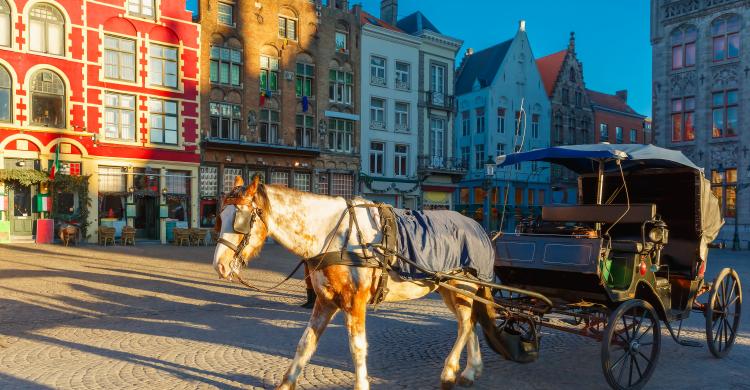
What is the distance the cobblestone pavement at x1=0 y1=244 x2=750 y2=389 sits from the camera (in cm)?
562

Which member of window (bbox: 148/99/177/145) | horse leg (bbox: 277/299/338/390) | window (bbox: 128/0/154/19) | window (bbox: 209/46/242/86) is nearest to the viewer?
horse leg (bbox: 277/299/338/390)

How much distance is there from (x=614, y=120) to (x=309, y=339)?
52.8m

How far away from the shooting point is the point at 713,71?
32562 mm

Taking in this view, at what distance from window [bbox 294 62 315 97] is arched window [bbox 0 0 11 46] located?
45.2 feet

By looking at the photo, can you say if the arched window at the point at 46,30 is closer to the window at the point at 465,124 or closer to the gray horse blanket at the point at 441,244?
the gray horse blanket at the point at 441,244

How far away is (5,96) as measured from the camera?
23.6 metres

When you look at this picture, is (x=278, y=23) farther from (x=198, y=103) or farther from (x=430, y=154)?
(x=430, y=154)

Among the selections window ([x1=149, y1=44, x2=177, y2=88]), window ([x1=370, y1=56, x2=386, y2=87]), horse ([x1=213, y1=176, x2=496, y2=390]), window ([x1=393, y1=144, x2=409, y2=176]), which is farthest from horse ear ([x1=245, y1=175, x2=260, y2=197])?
window ([x1=393, y1=144, x2=409, y2=176])

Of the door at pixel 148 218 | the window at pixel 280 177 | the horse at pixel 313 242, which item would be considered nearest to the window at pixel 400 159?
the window at pixel 280 177

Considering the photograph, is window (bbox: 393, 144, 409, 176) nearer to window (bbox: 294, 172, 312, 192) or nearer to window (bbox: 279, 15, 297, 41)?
window (bbox: 294, 172, 312, 192)

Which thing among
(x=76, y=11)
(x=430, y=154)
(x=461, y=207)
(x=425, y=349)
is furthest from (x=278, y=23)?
(x=425, y=349)

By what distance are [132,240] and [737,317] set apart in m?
23.2

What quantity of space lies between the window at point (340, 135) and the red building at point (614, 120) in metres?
25.5

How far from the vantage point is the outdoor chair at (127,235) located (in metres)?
24.2
